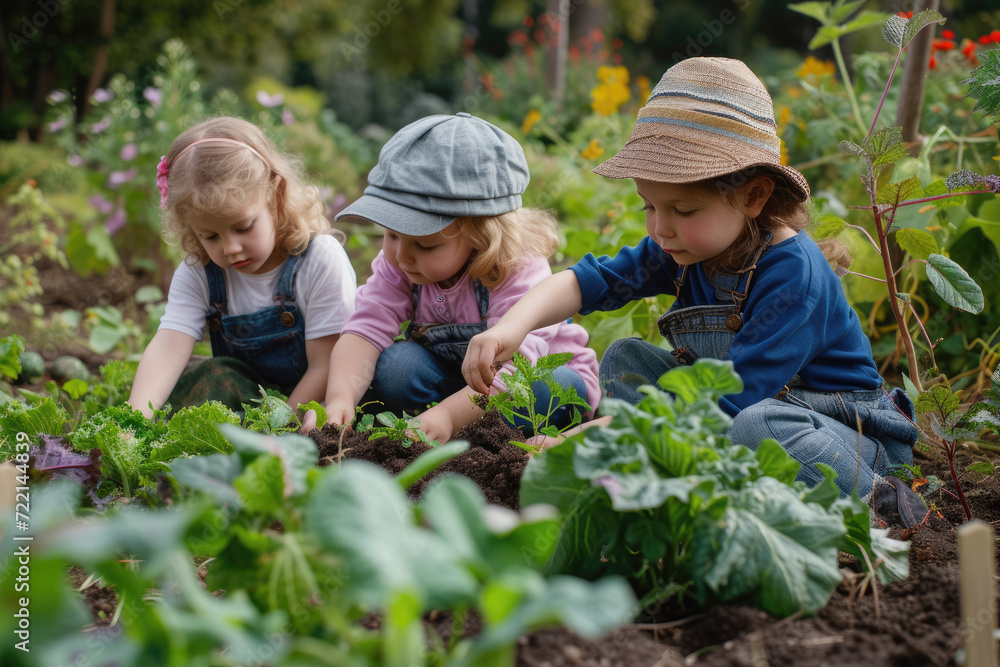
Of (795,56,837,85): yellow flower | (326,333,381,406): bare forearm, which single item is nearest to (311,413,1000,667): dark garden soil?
(326,333,381,406): bare forearm

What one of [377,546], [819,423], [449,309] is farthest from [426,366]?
[377,546]

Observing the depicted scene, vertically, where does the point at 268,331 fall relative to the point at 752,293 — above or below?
below

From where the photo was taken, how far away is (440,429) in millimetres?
2043

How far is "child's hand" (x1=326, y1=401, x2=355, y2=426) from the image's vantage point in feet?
6.94

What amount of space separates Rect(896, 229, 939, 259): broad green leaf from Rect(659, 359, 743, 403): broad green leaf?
989mm

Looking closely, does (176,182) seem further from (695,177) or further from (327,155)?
(327,155)

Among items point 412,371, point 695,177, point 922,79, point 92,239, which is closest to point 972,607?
point 695,177

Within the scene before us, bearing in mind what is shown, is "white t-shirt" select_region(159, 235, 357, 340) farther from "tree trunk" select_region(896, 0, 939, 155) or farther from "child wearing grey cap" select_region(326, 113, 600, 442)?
"tree trunk" select_region(896, 0, 939, 155)

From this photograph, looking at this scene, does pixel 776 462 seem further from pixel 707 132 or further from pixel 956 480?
pixel 707 132

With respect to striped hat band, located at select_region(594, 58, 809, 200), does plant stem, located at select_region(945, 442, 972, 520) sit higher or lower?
lower

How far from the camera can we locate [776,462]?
1.28 meters

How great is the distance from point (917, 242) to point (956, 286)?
16 cm

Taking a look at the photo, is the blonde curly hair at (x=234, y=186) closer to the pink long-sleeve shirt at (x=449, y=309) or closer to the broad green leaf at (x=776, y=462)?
the pink long-sleeve shirt at (x=449, y=309)

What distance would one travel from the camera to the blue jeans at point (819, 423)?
174 centimetres
